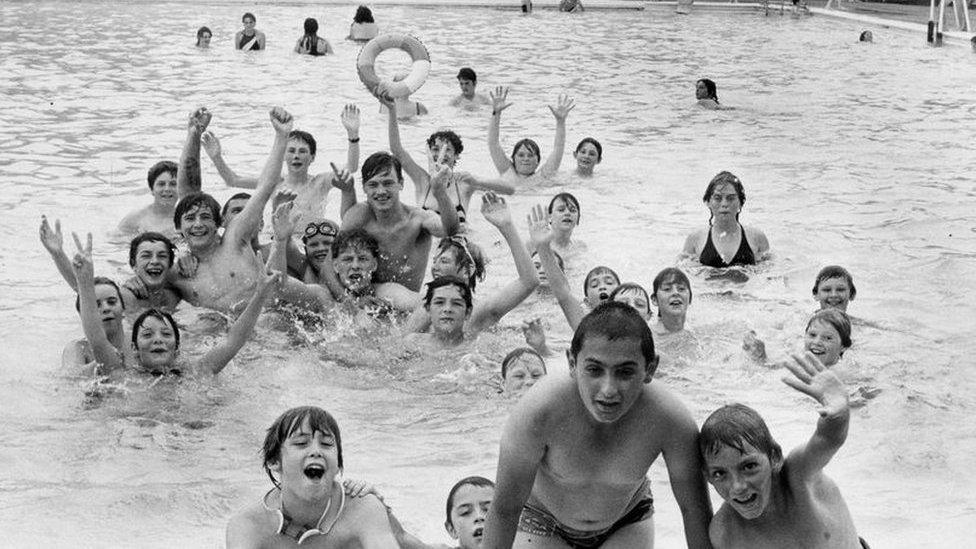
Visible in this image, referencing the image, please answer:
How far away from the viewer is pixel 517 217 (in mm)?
11703

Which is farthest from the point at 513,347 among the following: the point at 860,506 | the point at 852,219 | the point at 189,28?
the point at 189,28

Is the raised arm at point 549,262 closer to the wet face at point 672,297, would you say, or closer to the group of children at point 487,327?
the group of children at point 487,327

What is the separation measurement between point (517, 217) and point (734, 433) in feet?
25.8

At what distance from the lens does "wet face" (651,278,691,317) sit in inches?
312

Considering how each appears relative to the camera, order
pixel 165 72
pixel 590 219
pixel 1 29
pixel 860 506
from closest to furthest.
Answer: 1. pixel 860 506
2. pixel 590 219
3. pixel 165 72
4. pixel 1 29

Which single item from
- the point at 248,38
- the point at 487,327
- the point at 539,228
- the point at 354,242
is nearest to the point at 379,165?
the point at 354,242

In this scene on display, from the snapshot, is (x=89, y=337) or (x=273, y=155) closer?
(x=89, y=337)

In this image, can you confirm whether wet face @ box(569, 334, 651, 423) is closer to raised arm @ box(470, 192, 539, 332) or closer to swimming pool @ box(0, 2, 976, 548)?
swimming pool @ box(0, 2, 976, 548)

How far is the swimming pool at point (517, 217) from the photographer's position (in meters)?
6.16

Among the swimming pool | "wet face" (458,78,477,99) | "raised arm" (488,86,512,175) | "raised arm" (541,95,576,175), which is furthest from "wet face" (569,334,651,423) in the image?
"wet face" (458,78,477,99)

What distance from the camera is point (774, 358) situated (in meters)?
7.89

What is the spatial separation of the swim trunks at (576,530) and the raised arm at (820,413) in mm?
528

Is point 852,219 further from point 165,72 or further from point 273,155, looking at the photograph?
point 165,72

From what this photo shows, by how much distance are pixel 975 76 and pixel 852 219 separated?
1005 centimetres
